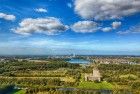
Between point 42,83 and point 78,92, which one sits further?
point 42,83

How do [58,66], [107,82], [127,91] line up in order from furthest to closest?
[58,66] → [107,82] → [127,91]

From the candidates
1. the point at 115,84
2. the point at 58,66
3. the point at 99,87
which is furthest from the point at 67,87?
the point at 58,66

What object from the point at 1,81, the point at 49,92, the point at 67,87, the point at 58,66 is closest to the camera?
the point at 49,92

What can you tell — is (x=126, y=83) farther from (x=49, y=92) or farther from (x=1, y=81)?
(x=1, y=81)

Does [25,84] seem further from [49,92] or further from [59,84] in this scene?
[49,92]

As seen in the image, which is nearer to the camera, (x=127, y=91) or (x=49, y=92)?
(x=49, y=92)

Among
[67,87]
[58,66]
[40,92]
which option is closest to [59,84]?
[67,87]

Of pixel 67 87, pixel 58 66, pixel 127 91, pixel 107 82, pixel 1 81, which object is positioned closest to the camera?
pixel 127 91

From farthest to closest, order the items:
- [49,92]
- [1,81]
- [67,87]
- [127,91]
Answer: [1,81] < [67,87] < [127,91] < [49,92]
